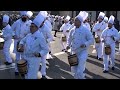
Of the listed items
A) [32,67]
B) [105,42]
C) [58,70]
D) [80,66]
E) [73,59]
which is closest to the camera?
[32,67]

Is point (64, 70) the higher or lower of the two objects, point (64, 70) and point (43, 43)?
the lower

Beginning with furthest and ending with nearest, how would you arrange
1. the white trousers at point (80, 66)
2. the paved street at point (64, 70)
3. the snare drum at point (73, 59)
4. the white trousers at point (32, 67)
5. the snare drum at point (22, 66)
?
the paved street at point (64, 70) < the white trousers at point (80, 66) < the snare drum at point (73, 59) < the white trousers at point (32, 67) < the snare drum at point (22, 66)

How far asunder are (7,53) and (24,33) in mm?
2348

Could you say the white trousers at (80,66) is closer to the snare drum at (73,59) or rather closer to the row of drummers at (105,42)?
the row of drummers at (105,42)

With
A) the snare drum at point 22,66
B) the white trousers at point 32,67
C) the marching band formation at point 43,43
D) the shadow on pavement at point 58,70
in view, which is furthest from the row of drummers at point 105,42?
the snare drum at point 22,66

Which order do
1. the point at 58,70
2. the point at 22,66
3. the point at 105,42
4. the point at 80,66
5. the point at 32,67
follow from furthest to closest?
the point at 58,70 < the point at 105,42 < the point at 80,66 < the point at 32,67 < the point at 22,66

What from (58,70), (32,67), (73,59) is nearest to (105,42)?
(58,70)

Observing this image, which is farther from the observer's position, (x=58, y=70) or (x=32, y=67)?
(x=58, y=70)

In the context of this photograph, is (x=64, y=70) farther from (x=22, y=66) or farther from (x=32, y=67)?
(x=22, y=66)

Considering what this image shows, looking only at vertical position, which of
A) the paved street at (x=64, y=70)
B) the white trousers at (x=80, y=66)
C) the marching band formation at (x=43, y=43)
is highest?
the marching band formation at (x=43, y=43)

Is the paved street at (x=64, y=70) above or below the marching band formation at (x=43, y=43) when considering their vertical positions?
below

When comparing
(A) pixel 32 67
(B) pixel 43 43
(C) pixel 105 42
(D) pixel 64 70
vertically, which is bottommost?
(D) pixel 64 70
